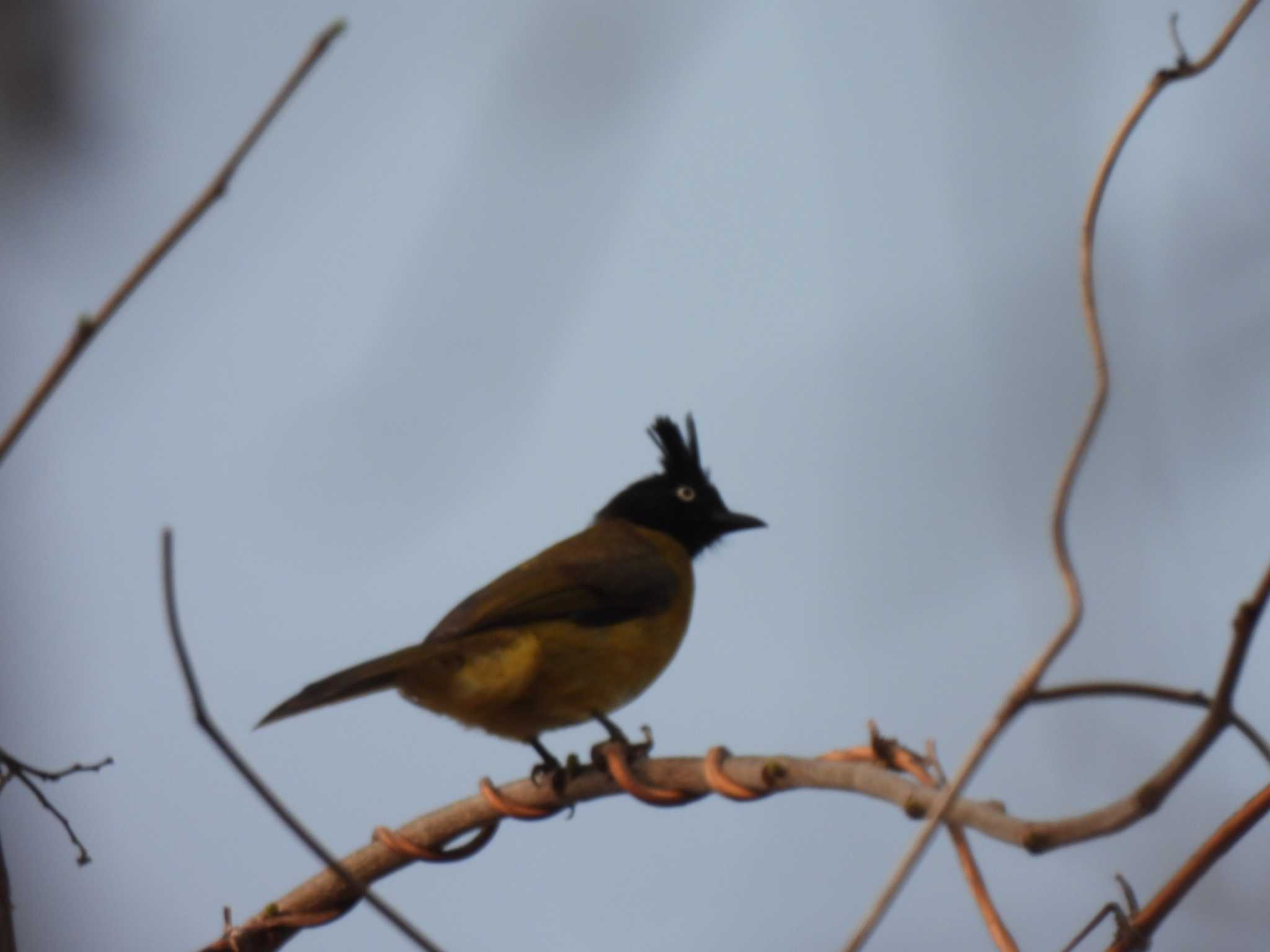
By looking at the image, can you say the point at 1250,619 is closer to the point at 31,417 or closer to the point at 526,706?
the point at 31,417

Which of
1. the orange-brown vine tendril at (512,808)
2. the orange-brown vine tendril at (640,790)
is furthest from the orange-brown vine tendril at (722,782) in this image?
the orange-brown vine tendril at (512,808)

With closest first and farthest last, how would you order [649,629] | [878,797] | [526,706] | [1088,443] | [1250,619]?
1. [1250,619]
2. [1088,443]
3. [878,797]
4. [526,706]
5. [649,629]

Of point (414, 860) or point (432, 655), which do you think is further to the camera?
point (432, 655)

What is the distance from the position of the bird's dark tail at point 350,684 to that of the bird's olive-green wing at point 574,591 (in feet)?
1.12

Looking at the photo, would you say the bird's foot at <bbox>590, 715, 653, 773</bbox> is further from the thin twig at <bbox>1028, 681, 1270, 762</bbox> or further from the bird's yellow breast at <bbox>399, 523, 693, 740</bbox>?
the thin twig at <bbox>1028, 681, 1270, 762</bbox>

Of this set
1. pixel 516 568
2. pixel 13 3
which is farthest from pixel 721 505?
pixel 13 3

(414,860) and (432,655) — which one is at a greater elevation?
(432,655)

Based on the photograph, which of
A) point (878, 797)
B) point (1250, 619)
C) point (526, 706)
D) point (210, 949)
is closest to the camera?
point (1250, 619)

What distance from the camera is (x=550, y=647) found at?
4246 millimetres

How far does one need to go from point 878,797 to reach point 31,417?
3.24 ft

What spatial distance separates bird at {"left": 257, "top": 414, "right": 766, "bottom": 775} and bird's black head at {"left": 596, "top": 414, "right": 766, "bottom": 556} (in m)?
0.47

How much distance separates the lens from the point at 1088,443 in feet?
5.53

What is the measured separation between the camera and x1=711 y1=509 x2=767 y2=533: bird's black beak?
5.61 meters

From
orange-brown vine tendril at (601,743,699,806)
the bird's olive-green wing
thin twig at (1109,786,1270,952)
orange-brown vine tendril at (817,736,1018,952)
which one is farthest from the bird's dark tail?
thin twig at (1109,786,1270,952)
